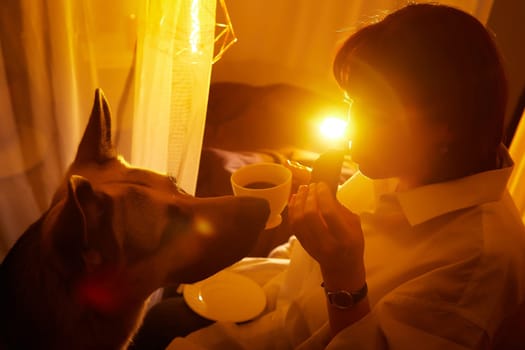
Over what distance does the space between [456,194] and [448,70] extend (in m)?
0.26

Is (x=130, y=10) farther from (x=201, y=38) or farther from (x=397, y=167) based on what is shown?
(x=397, y=167)

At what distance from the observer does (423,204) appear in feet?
3.24

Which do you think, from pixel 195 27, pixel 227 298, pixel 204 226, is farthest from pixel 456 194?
pixel 195 27

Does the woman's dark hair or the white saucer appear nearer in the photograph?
the woman's dark hair

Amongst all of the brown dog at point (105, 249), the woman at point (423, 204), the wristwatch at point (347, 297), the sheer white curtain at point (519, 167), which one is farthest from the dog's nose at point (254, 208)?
the sheer white curtain at point (519, 167)

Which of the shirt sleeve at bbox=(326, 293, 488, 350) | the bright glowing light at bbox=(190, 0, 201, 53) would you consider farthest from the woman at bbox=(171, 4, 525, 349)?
the bright glowing light at bbox=(190, 0, 201, 53)

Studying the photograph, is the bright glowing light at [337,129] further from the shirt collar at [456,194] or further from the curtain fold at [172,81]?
the curtain fold at [172,81]

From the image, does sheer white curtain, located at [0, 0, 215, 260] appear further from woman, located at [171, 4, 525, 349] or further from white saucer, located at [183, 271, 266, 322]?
woman, located at [171, 4, 525, 349]

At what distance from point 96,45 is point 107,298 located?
2.94 feet

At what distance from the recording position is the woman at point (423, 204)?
842 millimetres

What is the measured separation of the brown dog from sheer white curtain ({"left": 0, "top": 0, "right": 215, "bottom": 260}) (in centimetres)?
45

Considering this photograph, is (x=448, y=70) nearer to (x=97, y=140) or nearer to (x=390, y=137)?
(x=390, y=137)

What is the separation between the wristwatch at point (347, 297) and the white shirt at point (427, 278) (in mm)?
37

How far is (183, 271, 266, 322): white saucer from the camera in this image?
4.26 ft
